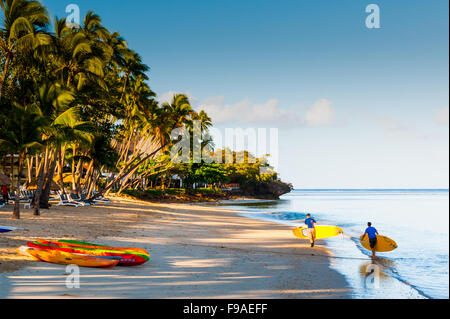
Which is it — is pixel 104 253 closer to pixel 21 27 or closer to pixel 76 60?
pixel 21 27

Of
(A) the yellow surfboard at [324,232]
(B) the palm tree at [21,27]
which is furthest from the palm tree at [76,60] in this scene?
(A) the yellow surfboard at [324,232]

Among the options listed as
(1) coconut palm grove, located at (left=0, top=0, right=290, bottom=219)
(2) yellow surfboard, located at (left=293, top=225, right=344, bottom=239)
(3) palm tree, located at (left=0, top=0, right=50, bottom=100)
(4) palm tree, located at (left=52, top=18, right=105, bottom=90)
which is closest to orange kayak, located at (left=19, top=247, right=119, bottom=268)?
(1) coconut palm grove, located at (left=0, top=0, right=290, bottom=219)

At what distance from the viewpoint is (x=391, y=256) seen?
12.9 m

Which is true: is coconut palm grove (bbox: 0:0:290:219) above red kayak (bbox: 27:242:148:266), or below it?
above

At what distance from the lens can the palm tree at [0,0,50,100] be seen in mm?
Answer: 15164

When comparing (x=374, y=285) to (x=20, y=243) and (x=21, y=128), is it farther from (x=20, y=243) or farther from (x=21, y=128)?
(x=21, y=128)

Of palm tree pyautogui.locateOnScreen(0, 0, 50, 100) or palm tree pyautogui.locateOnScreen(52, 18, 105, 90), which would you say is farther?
palm tree pyautogui.locateOnScreen(52, 18, 105, 90)

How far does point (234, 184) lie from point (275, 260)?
72.2 m

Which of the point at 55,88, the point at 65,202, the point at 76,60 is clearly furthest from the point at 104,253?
the point at 65,202

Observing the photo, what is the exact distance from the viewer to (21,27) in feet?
49.8

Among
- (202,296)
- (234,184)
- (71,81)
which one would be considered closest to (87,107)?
(71,81)

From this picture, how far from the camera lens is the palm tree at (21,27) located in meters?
15.2

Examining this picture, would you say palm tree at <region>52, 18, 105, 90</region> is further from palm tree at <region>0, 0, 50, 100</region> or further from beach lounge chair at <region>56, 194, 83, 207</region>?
beach lounge chair at <region>56, 194, 83, 207</region>

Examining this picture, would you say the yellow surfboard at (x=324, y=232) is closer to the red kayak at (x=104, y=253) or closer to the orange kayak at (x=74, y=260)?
the red kayak at (x=104, y=253)
